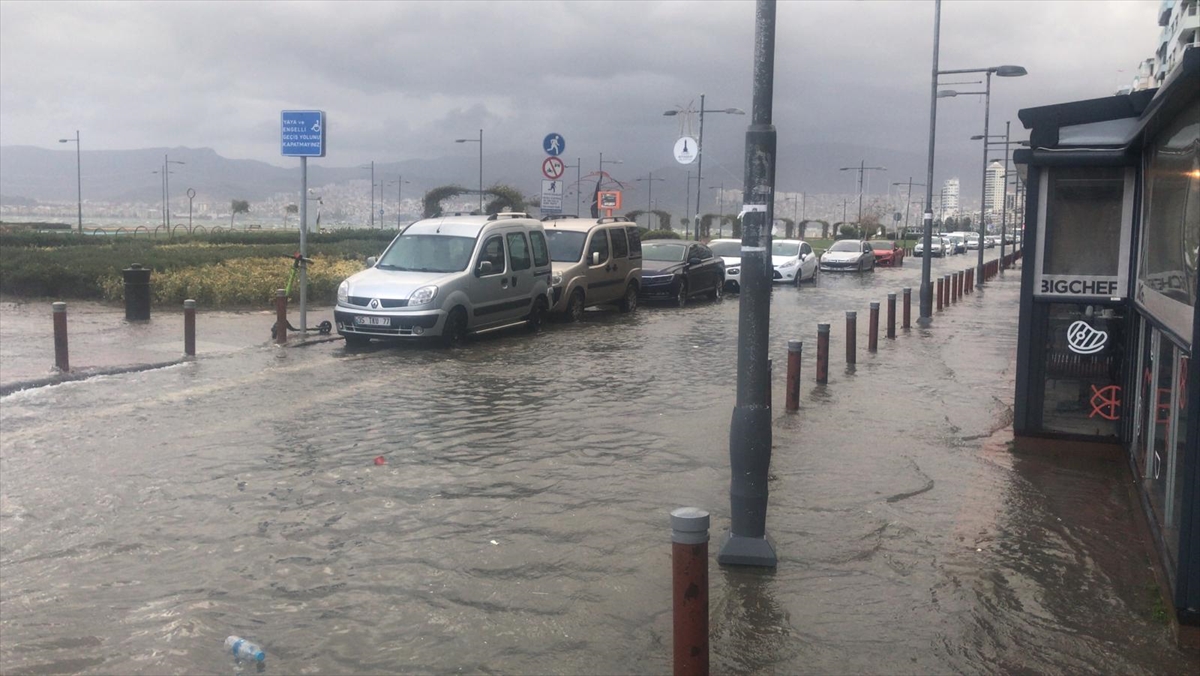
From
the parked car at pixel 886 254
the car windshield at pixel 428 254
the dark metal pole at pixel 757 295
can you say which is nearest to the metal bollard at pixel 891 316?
the car windshield at pixel 428 254

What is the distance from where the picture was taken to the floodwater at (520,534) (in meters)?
5.21

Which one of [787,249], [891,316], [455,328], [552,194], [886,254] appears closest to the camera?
[455,328]

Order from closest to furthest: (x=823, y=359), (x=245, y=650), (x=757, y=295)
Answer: (x=245, y=650) → (x=757, y=295) → (x=823, y=359)

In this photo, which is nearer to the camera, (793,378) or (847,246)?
(793,378)

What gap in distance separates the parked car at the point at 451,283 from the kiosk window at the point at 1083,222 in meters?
9.01

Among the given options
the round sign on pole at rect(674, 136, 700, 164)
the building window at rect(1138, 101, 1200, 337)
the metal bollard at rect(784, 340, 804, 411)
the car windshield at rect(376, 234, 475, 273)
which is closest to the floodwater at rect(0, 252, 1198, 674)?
the metal bollard at rect(784, 340, 804, 411)

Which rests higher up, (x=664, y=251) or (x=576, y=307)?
(x=664, y=251)

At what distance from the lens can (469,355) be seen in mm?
15734

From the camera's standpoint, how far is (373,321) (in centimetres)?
1564

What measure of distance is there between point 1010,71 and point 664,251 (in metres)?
9.93

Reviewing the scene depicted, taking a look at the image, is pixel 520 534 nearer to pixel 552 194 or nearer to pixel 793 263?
pixel 552 194

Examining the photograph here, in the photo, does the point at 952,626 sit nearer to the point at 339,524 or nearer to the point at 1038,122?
the point at 339,524

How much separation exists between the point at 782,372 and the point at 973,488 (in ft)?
21.2

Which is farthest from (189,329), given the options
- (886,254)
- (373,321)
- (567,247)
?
(886,254)
